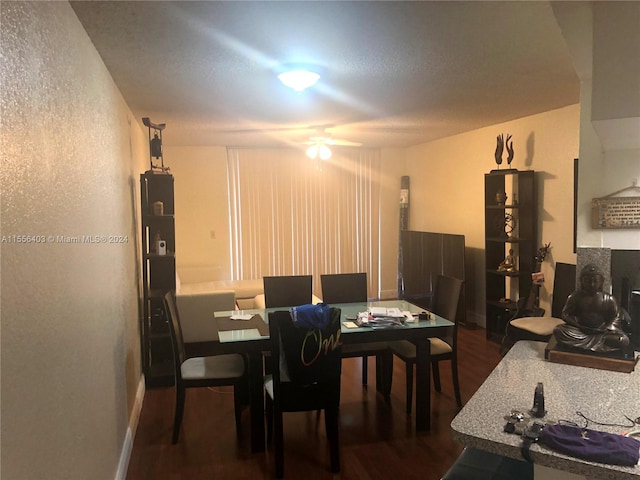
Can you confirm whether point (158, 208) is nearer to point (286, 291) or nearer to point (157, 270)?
point (157, 270)

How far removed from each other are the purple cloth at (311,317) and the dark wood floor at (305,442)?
866 mm

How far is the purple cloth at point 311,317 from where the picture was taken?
2629 millimetres

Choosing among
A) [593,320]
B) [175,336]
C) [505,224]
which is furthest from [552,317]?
[175,336]

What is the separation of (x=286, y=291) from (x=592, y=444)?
2.84 meters

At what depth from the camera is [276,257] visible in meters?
6.95

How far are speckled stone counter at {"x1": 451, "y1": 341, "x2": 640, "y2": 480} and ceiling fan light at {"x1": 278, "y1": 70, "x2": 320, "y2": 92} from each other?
76.7 inches

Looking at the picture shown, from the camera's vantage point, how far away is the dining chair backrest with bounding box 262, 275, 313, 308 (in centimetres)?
394

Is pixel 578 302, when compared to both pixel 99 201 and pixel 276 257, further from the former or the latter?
pixel 276 257

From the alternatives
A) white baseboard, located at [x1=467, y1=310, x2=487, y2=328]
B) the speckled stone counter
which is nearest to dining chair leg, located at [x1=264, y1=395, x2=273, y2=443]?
the speckled stone counter

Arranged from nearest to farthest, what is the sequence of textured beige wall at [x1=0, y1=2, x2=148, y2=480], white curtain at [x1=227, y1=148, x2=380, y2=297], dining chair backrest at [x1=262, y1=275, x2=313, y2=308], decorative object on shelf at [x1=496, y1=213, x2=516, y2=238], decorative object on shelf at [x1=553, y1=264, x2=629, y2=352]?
textured beige wall at [x1=0, y1=2, x2=148, y2=480] < decorative object on shelf at [x1=553, y1=264, x2=629, y2=352] < dining chair backrest at [x1=262, y1=275, x2=313, y2=308] < decorative object on shelf at [x1=496, y1=213, x2=516, y2=238] < white curtain at [x1=227, y1=148, x2=380, y2=297]

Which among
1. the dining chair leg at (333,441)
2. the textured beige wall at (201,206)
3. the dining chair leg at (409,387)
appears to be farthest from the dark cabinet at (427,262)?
the dining chair leg at (333,441)

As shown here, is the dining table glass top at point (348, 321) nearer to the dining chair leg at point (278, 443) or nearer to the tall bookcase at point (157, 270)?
the dining chair leg at point (278, 443)

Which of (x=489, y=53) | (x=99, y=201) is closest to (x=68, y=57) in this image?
(x=99, y=201)

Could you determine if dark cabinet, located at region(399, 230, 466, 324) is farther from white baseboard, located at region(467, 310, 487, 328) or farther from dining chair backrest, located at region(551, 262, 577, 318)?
dining chair backrest, located at region(551, 262, 577, 318)
